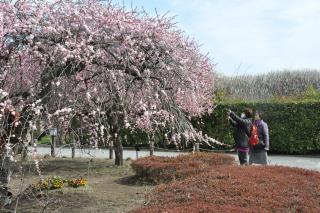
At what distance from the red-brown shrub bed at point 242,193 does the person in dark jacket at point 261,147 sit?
101 inches

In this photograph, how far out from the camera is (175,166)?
10031 millimetres

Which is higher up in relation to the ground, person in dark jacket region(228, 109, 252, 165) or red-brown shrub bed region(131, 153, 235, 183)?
person in dark jacket region(228, 109, 252, 165)

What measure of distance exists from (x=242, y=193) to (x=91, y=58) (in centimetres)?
255

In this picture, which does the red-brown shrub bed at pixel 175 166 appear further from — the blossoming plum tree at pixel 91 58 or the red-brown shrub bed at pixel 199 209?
the red-brown shrub bed at pixel 199 209

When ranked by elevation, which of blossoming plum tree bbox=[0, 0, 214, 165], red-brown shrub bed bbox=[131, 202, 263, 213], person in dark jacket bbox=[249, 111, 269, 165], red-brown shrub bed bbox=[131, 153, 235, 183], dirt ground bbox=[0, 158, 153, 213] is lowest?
dirt ground bbox=[0, 158, 153, 213]

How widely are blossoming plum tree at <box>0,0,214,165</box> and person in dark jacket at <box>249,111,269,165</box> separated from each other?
3.15 metres

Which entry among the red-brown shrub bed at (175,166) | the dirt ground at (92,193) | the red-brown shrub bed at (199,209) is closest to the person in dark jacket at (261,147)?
the red-brown shrub bed at (175,166)

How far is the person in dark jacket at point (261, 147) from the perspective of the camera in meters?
9.73

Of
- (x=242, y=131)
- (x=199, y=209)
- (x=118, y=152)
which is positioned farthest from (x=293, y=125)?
(x=199, y=209)

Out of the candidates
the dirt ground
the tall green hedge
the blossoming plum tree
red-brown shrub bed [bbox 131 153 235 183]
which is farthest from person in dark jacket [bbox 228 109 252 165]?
the tall green hedge

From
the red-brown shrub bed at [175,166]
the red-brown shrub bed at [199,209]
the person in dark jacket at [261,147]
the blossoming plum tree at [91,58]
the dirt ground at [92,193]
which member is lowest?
the dirt ground at [92,193]

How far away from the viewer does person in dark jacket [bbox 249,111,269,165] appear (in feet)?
31.9

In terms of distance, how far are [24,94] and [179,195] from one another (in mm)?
2658

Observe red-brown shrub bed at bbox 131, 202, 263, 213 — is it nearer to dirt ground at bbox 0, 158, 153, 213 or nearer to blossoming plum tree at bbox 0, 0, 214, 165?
dirt ground at bbox 0, 158, 153, 213
